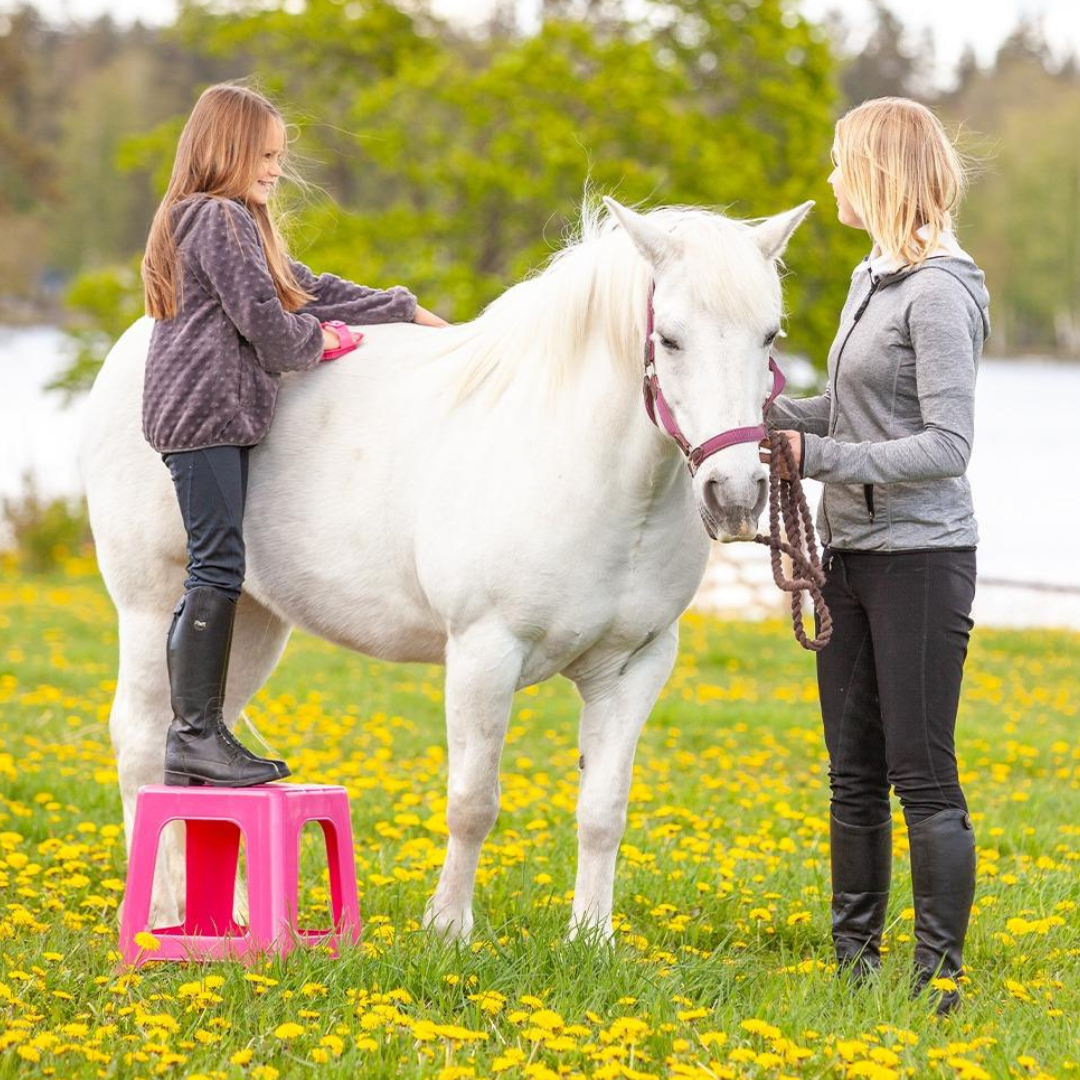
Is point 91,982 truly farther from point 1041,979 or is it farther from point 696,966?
point 1041,979

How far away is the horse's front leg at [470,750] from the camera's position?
148 inches

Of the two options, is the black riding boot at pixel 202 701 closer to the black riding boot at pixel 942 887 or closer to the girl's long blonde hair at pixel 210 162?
the girl's long blonde hair at pixel 210 162

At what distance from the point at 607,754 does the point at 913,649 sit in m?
0.87

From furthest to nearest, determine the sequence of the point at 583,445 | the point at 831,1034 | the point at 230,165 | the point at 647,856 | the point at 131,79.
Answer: the point at 131,79 → the point at 647,856 → the point at 230,165 → the point at 583,445 → the point at 831,1034

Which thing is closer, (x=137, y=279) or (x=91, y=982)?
(x=91, y=982)

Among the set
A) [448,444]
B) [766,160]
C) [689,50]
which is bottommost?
[448,444]

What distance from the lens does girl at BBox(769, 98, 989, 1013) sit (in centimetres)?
348

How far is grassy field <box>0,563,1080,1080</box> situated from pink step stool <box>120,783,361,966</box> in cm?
10

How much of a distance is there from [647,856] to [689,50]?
18.9 metres

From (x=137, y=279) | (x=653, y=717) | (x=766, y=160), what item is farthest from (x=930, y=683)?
(x=137, y=279)

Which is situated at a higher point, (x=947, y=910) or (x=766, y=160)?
(x=766, y=160)

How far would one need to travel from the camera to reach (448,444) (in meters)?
3.96

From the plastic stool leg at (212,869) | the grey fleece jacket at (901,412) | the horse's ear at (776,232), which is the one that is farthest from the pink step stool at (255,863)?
the horse's ear at (776,232)

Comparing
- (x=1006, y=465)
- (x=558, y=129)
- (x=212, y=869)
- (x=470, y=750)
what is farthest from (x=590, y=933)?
(x=1006, y=465)
